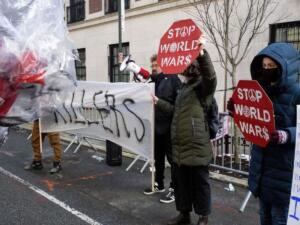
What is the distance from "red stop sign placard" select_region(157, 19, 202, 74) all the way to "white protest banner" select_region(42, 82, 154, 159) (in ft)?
4.59

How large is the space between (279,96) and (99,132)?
4537 millimetres

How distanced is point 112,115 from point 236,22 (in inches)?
195

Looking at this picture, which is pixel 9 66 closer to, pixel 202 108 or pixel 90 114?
pixel 202 108

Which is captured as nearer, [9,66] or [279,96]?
[9,66]

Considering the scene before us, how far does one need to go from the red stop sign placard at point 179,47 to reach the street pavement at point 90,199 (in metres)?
1.82

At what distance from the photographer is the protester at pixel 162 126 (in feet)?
18.3

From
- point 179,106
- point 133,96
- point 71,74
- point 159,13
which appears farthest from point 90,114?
point 159,13

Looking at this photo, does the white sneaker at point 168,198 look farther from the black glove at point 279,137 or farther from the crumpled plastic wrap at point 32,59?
the crumpled plastic wrap at point 32,59

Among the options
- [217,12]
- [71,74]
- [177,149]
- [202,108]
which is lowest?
[177,149]

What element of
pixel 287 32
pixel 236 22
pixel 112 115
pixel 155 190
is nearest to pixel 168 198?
pixel 155 190

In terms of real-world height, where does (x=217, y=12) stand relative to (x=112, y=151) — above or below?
above

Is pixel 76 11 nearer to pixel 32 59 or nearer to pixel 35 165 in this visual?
pixel 35 165

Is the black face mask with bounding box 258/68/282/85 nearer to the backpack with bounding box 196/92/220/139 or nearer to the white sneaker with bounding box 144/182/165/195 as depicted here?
the backpack with bounding box 196/92/220/139

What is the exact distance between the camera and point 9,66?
251 centimetres
